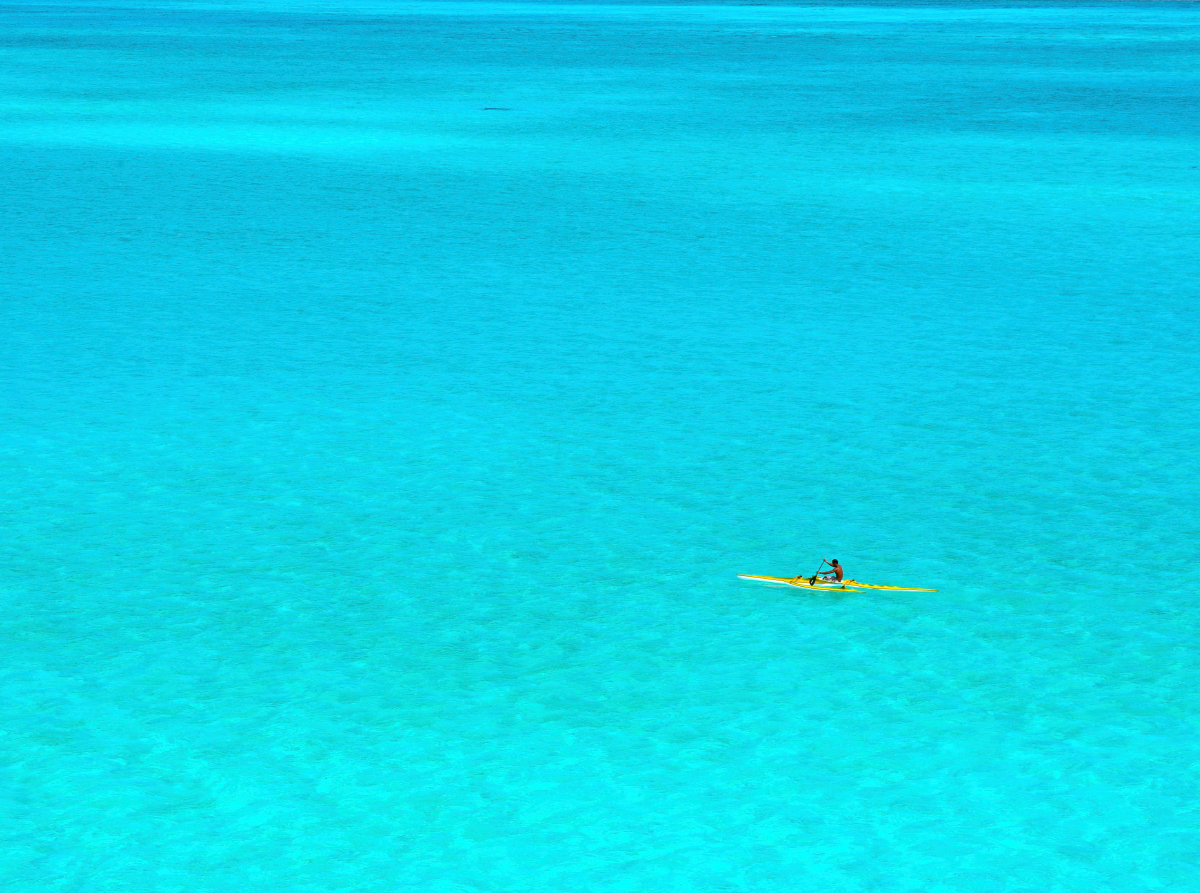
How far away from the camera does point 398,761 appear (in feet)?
41.0

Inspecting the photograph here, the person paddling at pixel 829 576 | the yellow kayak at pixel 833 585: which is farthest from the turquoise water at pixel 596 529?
the person paddling at pixel 829 576

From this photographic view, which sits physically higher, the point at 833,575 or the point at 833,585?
the point at 833,575

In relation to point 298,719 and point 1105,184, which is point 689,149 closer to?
point 1105,184

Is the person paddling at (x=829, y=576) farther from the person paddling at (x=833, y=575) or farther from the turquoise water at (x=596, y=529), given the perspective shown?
the turquoise water at (x=596, y=529)

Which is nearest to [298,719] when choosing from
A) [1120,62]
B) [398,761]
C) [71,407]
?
[398,761]

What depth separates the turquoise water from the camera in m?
11.8

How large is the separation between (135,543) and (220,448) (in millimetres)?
3140

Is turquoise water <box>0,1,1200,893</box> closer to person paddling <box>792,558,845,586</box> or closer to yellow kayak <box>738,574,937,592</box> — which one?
yellow kayak <box>738,574,937,592</box>

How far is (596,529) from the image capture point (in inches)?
691

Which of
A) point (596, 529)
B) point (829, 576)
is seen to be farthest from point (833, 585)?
point (596, 529)

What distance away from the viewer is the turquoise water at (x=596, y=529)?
11.8 m

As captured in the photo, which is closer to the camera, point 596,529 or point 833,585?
point 833,585

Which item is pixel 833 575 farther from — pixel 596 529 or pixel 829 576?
pixel 596 529

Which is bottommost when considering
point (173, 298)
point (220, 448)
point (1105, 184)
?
point (220, 448)
